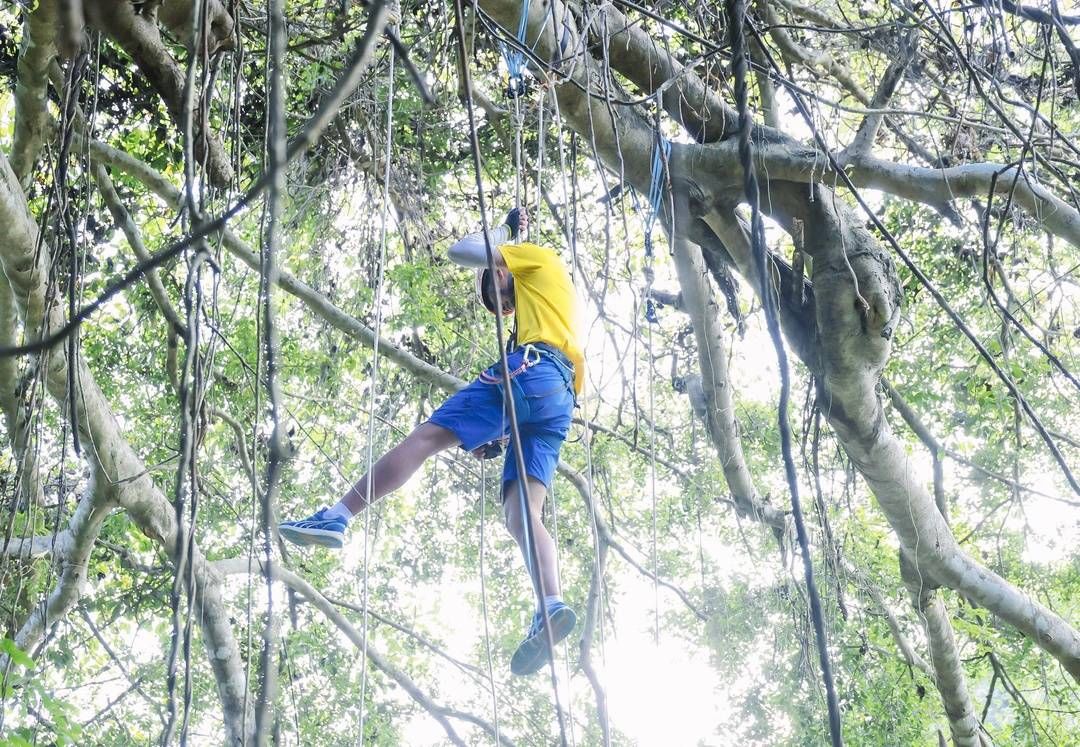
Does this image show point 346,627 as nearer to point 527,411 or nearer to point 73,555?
point 73,555

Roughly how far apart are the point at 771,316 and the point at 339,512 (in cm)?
180

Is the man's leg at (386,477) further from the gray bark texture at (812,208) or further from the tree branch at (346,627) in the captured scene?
the tree branch at (346,627)

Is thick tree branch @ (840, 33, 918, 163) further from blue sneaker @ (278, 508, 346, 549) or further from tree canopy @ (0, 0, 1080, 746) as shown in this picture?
blue sneaker @ (278, 508, 346, 549)

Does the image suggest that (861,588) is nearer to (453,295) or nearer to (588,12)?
(453,295)

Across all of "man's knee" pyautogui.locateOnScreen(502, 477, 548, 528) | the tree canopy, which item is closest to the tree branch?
the tree canopy

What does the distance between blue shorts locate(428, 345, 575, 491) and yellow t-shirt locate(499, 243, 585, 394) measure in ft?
0.29

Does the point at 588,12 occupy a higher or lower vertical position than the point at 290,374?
lower

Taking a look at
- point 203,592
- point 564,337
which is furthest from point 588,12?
point 203,592

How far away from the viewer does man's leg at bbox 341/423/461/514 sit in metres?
2.98

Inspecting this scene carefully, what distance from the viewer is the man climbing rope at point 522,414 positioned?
114 inches

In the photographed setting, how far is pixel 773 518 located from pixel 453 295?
1615mm

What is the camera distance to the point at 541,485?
304 centimetres

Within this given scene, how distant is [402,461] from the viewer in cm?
298

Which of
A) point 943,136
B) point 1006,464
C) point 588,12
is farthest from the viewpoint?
point 1006,464
